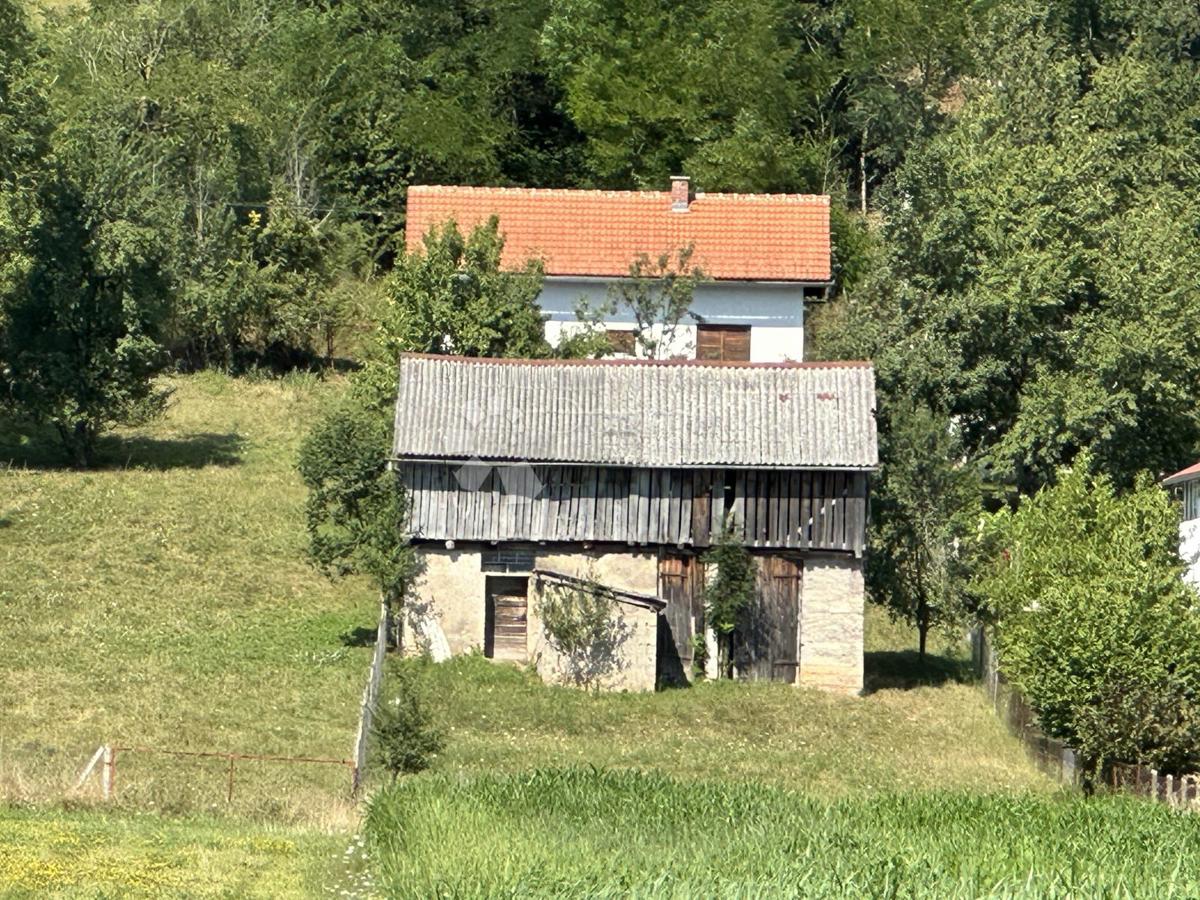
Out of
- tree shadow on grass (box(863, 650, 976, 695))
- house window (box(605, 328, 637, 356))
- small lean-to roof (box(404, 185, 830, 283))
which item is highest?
small lean-to roof (box(404, 185, 830, 283))

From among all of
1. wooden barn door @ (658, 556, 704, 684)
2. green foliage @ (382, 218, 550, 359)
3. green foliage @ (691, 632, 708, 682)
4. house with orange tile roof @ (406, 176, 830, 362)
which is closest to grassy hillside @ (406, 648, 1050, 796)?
green foliage @ (691, 632, 708, 682)

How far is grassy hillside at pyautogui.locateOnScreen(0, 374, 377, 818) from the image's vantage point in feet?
103

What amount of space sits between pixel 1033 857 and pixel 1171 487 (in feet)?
84.9

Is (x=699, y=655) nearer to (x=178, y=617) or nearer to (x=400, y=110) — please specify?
(x=178, y=617)

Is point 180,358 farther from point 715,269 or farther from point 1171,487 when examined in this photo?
point 1171,487

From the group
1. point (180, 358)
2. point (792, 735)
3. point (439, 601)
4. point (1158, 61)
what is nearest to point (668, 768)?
point (792, 735)

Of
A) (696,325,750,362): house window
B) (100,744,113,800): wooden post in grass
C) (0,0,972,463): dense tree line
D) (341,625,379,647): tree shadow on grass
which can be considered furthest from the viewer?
(0,0,972,463): dense tree line

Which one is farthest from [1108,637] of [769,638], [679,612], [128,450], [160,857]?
[128,450]

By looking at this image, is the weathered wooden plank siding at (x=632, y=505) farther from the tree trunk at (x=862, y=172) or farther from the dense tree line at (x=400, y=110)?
the tree trunk at (x=862, y=172)

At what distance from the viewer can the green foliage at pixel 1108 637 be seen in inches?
1281

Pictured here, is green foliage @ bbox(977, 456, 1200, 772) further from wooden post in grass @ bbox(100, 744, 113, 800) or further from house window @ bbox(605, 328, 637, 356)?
house window @ bbox(605, 328, 637, 356)

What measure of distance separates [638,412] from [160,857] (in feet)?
68.6

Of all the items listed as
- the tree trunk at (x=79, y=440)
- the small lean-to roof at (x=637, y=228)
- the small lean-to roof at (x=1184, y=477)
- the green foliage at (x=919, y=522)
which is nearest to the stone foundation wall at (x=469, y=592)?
the green foliage at (x=919, y=522)

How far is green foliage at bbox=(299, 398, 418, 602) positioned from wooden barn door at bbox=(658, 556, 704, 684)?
483 cm
